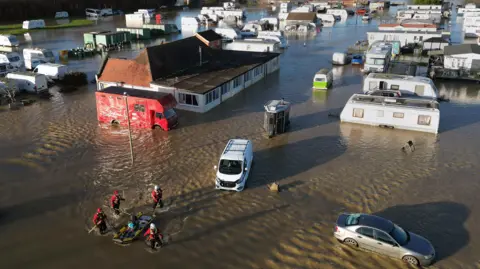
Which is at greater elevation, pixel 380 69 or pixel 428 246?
pixel 380 69

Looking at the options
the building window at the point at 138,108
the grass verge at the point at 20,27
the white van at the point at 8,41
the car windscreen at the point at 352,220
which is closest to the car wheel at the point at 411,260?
the car windscreen at the point at 352,220

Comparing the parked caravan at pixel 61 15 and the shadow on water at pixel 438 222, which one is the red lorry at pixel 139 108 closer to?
the shadow on water at pixel 438 222

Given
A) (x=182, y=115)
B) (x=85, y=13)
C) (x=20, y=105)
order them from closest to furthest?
(x=182, y=115)
(x=20, y=105)
(x=85, y=13)

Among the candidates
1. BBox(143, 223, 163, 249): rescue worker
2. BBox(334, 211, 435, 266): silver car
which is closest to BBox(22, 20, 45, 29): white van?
BBox(143, 223, 163, 249): rescue worker

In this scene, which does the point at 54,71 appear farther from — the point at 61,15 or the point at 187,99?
the point at 61,15

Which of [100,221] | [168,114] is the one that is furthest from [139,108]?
[100,221]

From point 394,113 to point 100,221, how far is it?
71.5 feet

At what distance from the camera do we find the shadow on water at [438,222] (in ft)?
52.5

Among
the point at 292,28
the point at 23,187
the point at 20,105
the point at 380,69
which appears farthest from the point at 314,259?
the point at 292,28

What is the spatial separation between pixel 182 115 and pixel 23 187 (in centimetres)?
1372

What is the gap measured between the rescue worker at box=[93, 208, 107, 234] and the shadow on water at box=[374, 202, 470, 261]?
41.0 feet

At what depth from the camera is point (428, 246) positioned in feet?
49.1

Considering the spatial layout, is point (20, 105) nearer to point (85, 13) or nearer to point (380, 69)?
point (380, 69)

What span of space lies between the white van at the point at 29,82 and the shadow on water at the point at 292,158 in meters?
24.8
